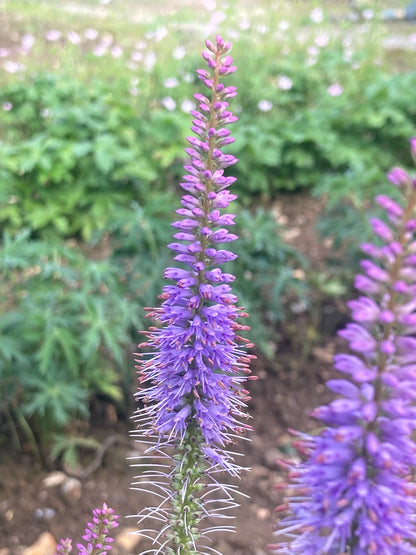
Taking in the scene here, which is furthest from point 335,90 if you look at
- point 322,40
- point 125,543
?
point 125,543

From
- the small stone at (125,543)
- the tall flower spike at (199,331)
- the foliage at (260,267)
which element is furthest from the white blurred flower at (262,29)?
the tall flower spike at (199,331)

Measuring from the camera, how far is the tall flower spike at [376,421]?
104cm

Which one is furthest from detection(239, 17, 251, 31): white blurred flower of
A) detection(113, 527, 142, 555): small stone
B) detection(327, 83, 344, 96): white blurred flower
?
detection(113, 527, 142, 555): small stone

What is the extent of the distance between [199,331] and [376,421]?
476mm

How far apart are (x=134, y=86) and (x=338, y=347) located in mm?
3483

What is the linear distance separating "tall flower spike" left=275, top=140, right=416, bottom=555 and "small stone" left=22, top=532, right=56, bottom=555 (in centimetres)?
Result: 224

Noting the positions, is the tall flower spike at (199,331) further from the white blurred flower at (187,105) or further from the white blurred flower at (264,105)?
the white blurred flower at (264,105)

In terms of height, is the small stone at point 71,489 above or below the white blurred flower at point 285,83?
below

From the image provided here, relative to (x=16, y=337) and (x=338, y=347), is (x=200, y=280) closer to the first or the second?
(x=16, y=337)

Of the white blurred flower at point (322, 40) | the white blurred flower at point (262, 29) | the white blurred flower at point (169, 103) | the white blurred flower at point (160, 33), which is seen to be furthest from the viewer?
the white blurred flower at point (262, 29)

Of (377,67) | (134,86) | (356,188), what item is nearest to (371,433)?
(356,188)

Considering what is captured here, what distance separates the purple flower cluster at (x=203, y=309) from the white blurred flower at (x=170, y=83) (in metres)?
4.96

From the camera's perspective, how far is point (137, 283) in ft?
11.8

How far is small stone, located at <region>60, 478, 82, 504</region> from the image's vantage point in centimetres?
339
